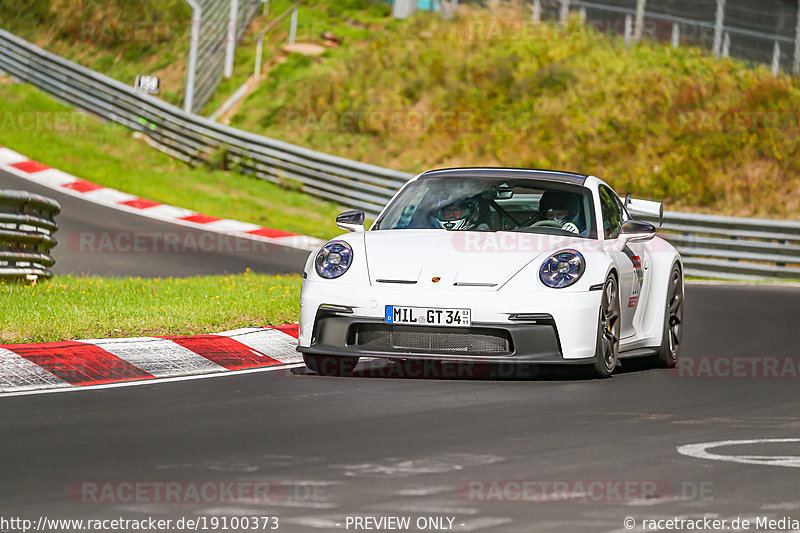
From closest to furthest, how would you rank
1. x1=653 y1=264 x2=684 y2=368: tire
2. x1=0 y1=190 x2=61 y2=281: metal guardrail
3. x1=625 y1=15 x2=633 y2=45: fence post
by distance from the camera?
x1=653 y1=264 x2=684 y2=368: tire < x1=0 y1=190 x2=61 y2=281: metal guardrail < x1=625 y1=15 x2=633 y2=45: fence post

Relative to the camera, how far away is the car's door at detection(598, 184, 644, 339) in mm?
8883

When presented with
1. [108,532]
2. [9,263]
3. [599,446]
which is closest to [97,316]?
[9,263]

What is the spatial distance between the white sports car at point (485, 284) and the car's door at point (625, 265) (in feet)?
0.05

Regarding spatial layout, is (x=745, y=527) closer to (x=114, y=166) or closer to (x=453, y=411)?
(x=453, y=411)

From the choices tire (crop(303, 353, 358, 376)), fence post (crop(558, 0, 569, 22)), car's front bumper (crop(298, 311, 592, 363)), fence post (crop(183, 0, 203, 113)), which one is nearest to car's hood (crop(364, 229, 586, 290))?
car's front bumper (crop(298, 311, 592, 363))

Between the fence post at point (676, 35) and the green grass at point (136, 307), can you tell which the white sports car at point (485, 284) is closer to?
the green grass at point (136, 307)

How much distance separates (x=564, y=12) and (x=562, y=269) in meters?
23.8

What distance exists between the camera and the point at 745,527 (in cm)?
462

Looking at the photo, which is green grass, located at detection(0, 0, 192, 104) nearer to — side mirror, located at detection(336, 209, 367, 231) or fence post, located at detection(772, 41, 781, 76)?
fence post, located at detection(772, 41, 781, 76)

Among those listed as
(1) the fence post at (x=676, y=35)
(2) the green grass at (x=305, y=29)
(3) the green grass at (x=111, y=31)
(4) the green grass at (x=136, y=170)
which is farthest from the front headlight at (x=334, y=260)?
(3) the green grass at (x=111, y=31)

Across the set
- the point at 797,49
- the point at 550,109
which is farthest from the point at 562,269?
the point at 797,49

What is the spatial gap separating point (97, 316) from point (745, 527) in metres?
6.11

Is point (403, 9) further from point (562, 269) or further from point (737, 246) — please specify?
point (562, 269)

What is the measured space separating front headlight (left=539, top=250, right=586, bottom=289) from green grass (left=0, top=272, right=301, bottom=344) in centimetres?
281
